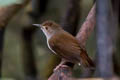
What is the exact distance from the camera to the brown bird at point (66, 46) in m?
3.18

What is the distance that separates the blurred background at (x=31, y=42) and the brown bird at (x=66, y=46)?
25.6 inches

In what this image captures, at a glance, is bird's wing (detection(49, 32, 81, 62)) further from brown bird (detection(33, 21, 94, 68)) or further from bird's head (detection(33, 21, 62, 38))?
bird's head (detection(33, 21, 62, 38))

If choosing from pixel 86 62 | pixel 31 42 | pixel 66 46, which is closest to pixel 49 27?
pixel 66 46

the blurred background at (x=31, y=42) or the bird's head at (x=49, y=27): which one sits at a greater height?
the bird's head at (x=49, y=27)

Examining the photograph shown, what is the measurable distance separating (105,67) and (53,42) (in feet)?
8.60

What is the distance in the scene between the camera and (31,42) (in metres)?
5.71

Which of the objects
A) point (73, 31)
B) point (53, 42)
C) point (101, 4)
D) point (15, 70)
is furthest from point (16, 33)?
point (101, 4)

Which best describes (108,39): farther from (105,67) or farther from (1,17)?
(1,17)

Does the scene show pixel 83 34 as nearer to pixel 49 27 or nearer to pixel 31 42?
pixel 49 27

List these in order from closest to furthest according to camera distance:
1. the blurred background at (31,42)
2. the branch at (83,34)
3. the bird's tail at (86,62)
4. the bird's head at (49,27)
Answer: the branch at (83,34), the bird's tail at (86,62), the bird's head at (49,27), the blurred background at (31,42)

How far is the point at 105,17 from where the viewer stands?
47.5 inches

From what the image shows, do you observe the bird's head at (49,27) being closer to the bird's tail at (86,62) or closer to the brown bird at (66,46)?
the brown bird at (66,46)

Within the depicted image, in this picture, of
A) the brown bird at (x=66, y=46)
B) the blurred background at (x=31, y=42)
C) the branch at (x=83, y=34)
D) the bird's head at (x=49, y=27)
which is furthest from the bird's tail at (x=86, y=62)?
the blurred background at (x=31, y=42)

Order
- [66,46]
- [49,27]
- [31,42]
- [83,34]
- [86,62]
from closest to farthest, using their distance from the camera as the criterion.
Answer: [83,34], [86,62], [66,46], [49,27], [31,42]
